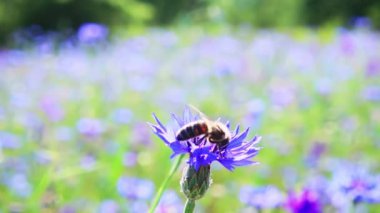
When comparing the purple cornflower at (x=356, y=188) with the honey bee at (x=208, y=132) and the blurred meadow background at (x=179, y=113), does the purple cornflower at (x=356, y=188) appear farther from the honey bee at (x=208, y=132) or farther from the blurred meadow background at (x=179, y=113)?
the honey bee at (x=208, y=132)

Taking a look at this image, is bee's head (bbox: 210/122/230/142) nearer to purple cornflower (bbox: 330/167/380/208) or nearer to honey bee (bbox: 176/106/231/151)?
honey bee (bbox: 176/106/231/151)

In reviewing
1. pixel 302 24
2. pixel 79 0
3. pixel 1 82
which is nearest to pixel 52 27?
pixel 79 0

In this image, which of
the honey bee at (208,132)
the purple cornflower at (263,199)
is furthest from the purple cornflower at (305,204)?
the honey bee at (208,132)

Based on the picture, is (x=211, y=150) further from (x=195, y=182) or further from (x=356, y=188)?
(x=356, y=188)

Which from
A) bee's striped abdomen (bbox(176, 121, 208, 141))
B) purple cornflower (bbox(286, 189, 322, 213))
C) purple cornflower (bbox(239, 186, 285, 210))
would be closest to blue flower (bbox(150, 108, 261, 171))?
bee's striped abdomen (bbox(176, 121, 208, 141))

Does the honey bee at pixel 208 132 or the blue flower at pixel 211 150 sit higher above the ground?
the honey bee at pixel 208 132

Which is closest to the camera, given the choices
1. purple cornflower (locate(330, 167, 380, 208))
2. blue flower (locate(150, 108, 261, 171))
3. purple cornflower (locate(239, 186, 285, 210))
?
blue flower (locate(150, 108, 261, 171))

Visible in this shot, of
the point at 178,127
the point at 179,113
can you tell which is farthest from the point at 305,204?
the point at 179,113
